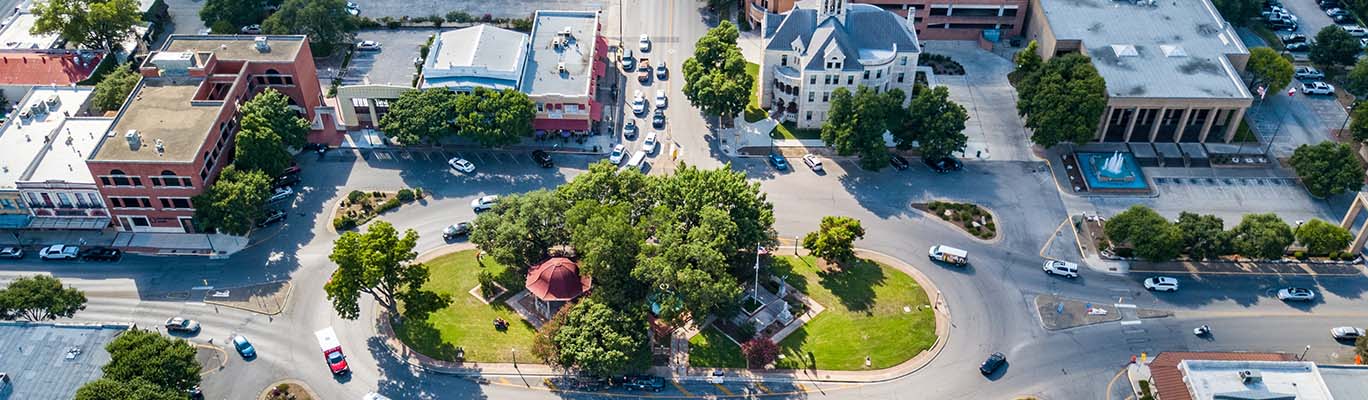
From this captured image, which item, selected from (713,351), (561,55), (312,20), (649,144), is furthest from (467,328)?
(312,20)

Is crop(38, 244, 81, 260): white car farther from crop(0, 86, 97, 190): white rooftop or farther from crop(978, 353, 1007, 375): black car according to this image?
crop(978, 353, 1007, 375): black car

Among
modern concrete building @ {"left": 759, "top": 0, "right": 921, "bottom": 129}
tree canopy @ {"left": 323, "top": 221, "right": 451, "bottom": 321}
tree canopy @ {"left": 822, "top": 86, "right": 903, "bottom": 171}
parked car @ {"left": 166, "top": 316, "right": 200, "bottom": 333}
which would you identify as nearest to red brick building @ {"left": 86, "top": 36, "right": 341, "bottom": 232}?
parked car @ {"left": 166, "top": 316, "right": 200, "bottom": 333}

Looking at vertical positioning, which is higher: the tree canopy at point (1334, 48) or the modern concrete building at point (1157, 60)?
the tree canopy at point (1334, 48)

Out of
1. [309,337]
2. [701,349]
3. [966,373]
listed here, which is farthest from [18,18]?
[966,373]

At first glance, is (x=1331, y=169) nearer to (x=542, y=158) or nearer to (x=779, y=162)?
(x=779, y=162)

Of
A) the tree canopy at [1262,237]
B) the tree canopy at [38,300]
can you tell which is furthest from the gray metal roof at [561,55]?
the tree canopy at [1262,237]

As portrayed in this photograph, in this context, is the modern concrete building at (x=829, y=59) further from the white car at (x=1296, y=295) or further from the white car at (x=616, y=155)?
the white car at (x=1296, y=295)
